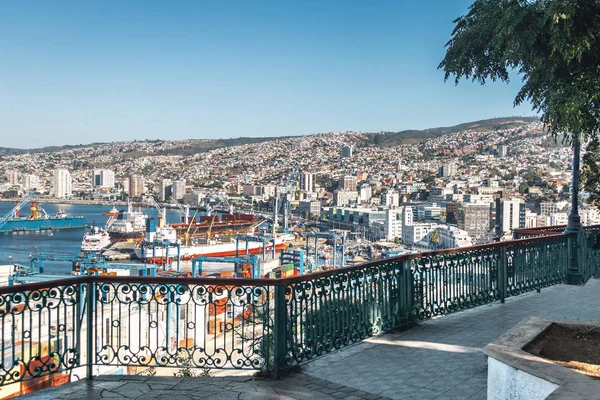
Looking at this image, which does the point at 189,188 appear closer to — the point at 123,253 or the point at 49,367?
the point at 123,253

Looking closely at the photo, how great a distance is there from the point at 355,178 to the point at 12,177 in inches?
3335

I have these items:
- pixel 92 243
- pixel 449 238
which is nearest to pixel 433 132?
pixel 449 238

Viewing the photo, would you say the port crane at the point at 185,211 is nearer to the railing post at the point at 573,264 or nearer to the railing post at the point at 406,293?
the railing post at the point at 573,264

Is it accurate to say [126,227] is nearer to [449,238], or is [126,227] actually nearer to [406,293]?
[449,238]

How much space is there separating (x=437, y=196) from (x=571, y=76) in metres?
91.8

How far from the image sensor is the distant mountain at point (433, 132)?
10694cm

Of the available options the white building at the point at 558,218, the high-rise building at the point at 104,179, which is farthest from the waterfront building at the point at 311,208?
the white building at the point at 558,218

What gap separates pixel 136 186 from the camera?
12850cm

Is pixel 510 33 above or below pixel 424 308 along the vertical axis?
above

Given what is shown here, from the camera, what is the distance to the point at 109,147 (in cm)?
15388

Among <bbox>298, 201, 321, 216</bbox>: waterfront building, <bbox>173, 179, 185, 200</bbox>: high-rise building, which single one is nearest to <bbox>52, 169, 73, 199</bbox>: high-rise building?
<bbox>173, 179, 185, 200</bbox>: high-rise building

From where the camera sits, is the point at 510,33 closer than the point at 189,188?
Yes

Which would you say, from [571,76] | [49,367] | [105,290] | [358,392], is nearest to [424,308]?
[358,392]

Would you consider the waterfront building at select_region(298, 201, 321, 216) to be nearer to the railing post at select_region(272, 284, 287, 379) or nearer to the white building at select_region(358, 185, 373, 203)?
the white building at select_region(358, 185, 373, 203)
